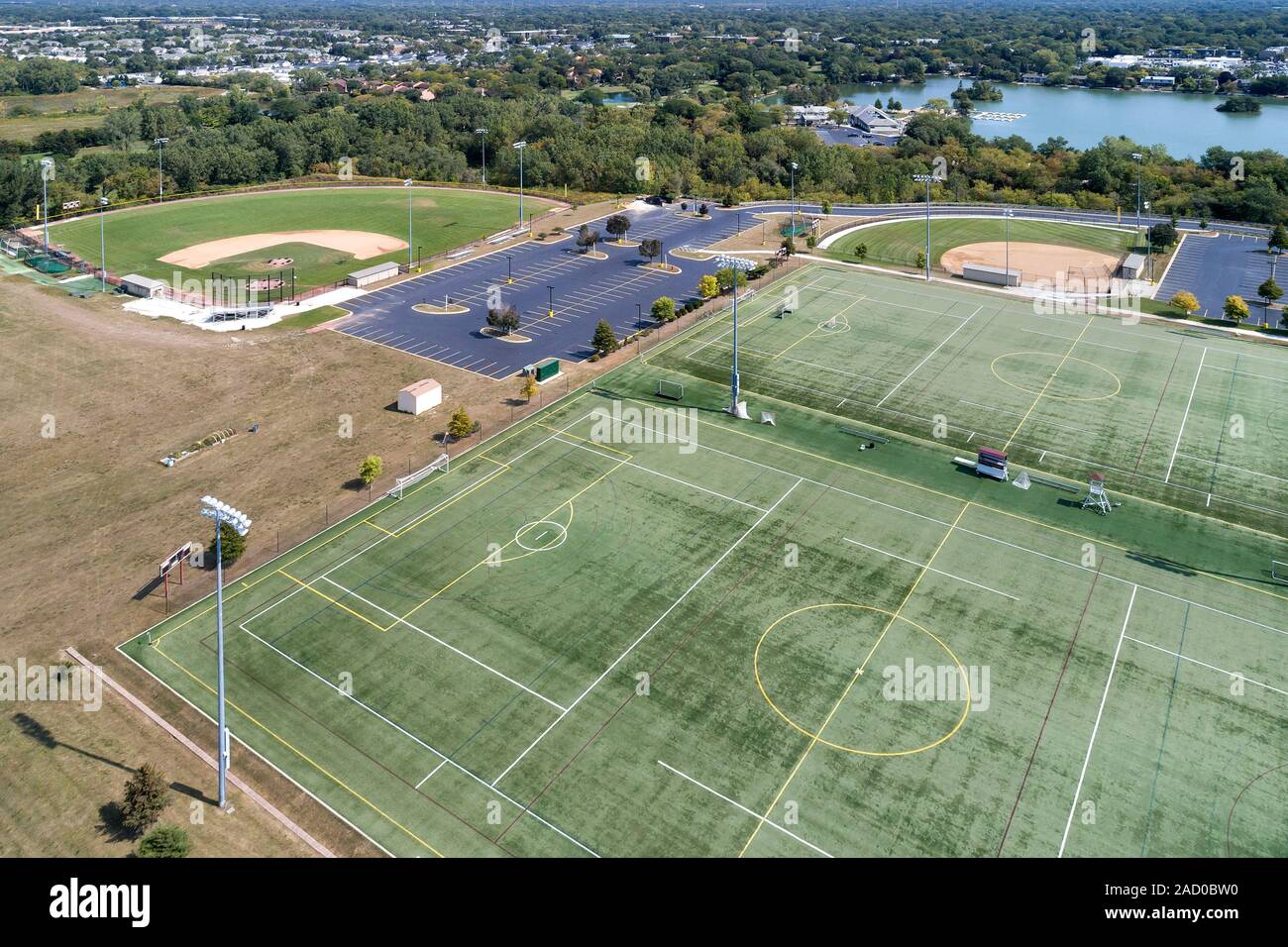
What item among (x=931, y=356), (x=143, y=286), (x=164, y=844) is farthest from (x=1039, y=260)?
(x=164, y=844)

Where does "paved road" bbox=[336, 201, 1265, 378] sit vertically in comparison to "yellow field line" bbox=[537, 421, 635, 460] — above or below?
above

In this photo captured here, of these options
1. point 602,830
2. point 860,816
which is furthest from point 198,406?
point 860,816

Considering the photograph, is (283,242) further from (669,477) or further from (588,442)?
(669,477)

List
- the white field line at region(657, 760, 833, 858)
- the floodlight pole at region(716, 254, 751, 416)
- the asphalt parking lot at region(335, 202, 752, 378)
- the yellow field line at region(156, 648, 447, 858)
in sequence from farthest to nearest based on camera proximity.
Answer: the asphalt parking lot at region(335, 202, 752, 378), the floodlight pole at region(716, 254, 751, 416), the yellow field line at region(156, 648, 447, 858), the white field line at region(657, 760, 833, 858)

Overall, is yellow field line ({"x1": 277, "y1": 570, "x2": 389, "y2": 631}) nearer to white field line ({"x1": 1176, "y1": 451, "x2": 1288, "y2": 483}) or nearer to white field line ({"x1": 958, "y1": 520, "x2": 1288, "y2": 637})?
white field line ({"x1": 958, "y1": 520, "x2": 1288, "y2": 637})

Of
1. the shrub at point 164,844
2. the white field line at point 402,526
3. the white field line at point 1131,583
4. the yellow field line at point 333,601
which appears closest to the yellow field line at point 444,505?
the white field line at point 402,526

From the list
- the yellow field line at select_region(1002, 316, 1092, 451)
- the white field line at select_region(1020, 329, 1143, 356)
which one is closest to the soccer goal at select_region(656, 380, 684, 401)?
the yellow field line at select_region(1002, 316, 1092, 451)
